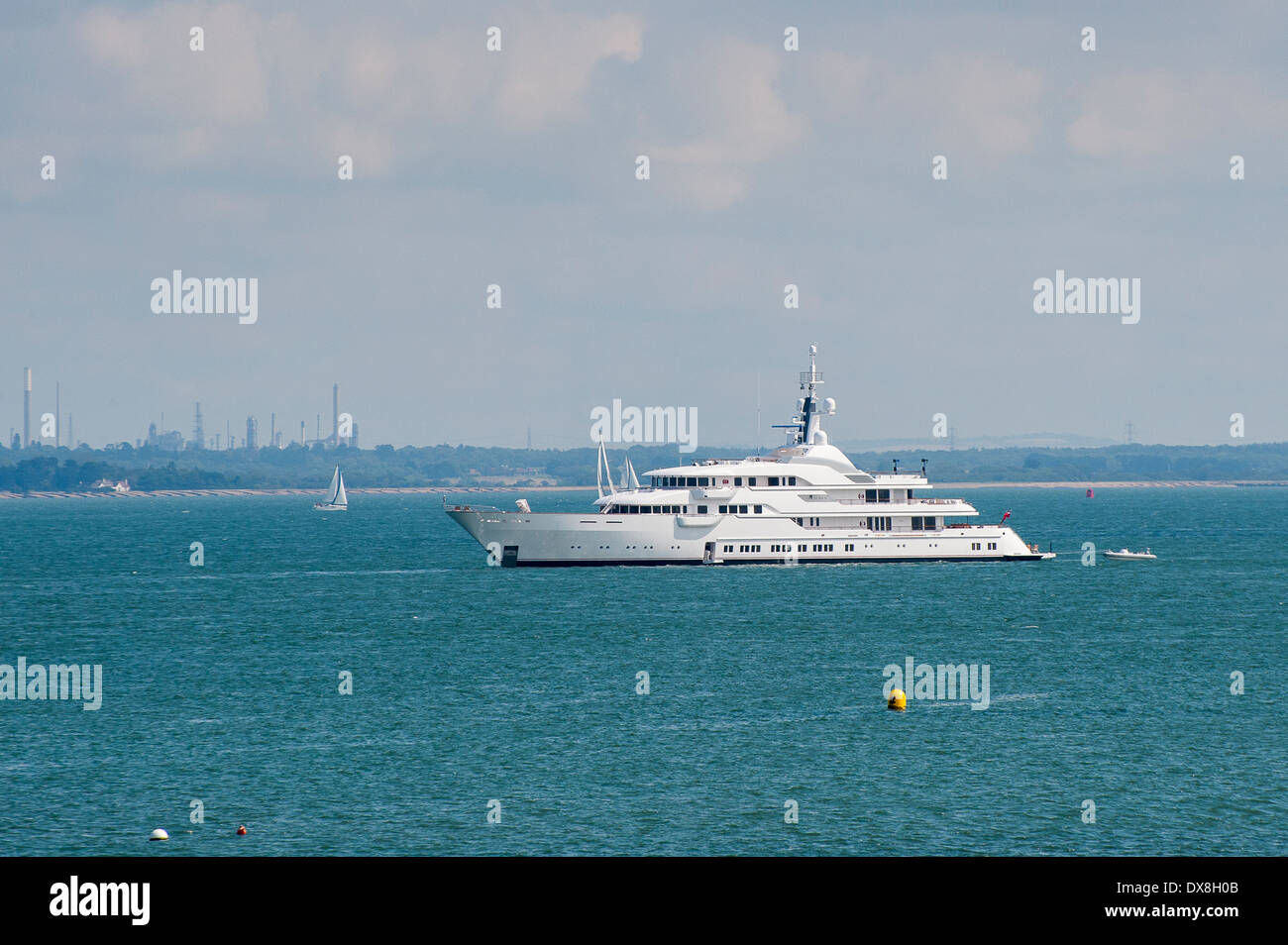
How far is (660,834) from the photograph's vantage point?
3459 centimetres

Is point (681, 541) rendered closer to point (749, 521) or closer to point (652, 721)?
point (749, 521)

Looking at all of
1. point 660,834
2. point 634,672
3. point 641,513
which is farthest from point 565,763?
point 641,513

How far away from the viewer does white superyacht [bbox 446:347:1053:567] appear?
102 metres

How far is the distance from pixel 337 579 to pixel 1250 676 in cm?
6885

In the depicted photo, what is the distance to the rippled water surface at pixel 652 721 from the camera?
35312 mm

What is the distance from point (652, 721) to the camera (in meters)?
49.2

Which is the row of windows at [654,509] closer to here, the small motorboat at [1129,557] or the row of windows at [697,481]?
the row of windows at [697,481]

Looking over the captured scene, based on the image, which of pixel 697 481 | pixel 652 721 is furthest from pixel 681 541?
pixel 652 721

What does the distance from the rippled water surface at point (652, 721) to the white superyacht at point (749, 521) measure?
5.67 meters

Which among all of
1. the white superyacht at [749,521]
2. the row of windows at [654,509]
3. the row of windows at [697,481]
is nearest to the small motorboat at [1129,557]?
the white superyacht at [749,521]

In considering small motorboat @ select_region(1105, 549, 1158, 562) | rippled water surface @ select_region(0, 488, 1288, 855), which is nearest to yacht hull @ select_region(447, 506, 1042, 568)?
rippled water surface @ select_region(0, 488, 1288, 855)

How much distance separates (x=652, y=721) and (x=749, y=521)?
54220 millimetres
